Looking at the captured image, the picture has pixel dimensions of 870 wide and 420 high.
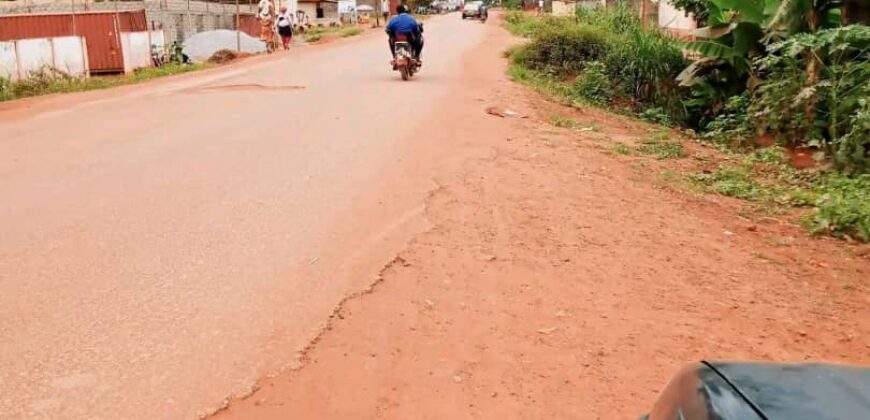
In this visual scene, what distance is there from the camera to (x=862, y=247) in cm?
655

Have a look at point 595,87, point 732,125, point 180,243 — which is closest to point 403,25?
point 595,87

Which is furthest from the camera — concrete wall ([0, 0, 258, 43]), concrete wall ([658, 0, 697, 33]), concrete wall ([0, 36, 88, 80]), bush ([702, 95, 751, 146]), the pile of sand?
the pile of sand

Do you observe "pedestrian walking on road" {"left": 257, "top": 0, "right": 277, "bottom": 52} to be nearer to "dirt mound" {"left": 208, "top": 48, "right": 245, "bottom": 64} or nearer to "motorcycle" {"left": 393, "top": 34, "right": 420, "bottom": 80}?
"dirt mound" {"left": 208, "top": 48, "right": 245, "bottom": 64}

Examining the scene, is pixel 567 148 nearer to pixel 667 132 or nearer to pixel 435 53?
pixel 667 132

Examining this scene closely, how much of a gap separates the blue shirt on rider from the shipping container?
12413mm

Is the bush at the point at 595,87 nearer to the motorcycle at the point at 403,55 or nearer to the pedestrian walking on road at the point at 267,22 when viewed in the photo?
the motorcycle at the point at 403,55

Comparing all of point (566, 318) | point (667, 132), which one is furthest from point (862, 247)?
point (667, 132)

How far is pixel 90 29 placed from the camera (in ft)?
84.0

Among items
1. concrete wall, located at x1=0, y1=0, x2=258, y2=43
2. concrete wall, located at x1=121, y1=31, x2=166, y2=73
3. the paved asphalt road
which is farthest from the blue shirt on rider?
concrete wall, located at x1=0, y1=0, x2=258, y2=43

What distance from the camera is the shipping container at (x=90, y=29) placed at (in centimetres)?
2545

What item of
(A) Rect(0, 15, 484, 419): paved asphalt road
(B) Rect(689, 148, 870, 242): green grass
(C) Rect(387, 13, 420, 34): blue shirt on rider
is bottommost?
(B) Rect(689, 148, 870, 242): green grass

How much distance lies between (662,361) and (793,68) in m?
8.33

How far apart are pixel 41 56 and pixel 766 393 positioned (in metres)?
23.0

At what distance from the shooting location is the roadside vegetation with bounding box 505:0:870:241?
8.75 meters
